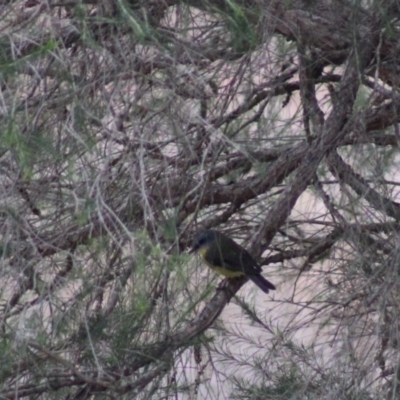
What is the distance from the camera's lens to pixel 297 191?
8.41 feet

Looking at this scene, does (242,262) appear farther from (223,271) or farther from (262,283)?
(262,283)

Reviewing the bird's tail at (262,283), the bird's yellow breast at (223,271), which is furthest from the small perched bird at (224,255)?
the bird's tail at (262,283)

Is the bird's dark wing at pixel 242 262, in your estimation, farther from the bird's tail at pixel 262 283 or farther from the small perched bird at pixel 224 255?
the bird's tail at pixel 262 283

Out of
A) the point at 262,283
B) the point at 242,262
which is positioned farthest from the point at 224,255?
the point at 262,283

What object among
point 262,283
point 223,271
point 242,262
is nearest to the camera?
point 242,262

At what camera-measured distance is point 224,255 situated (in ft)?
9.32

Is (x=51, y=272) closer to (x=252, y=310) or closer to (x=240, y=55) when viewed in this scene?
(x=240, y=55)

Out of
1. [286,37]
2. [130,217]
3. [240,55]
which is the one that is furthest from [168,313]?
[286,37]

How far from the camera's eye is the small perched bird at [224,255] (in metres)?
2.72

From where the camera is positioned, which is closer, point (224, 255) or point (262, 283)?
point (224, 255)

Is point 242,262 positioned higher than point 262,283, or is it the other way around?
point 262,283

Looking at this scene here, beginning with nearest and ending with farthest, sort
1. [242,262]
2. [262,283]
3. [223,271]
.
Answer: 1. [242,262]
2. [223,271]
3. [262,283]

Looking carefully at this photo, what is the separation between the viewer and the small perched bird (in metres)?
2.72

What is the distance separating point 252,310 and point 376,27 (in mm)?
1017
